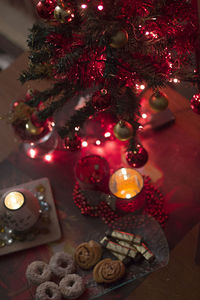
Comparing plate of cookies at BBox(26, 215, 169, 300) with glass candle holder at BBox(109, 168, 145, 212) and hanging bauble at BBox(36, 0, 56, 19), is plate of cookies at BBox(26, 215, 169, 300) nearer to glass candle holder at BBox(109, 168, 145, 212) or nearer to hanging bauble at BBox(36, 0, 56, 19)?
glass candle holder at BBox(109, 168, 145, 212)

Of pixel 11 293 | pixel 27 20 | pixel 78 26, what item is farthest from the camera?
pixel 27 20

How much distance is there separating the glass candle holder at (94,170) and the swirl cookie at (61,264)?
20cm

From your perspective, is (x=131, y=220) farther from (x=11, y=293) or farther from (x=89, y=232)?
(x=11, y=293)

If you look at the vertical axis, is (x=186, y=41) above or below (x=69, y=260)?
above

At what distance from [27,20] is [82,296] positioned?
1525 millimetres

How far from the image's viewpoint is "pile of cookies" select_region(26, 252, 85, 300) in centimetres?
82

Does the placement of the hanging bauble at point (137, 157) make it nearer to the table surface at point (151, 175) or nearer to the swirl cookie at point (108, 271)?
the table surface at point (151, 175)

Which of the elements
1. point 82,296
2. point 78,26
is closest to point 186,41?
point 78,26

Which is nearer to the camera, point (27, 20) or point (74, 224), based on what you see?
point (74, 224)

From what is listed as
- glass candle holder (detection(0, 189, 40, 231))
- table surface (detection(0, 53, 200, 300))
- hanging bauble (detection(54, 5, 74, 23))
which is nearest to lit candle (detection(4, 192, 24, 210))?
glass candle holder (detection(0, 189, 40, 231))

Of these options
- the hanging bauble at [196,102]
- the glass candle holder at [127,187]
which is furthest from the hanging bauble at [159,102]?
the glass candle holder at [127,187]

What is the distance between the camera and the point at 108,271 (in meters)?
0.84

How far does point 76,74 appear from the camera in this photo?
82 centimetres

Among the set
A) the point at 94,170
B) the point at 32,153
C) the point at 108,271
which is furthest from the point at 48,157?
the point at 108,271
